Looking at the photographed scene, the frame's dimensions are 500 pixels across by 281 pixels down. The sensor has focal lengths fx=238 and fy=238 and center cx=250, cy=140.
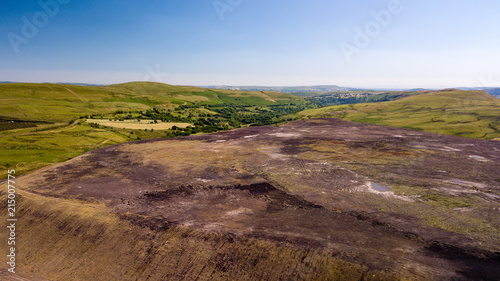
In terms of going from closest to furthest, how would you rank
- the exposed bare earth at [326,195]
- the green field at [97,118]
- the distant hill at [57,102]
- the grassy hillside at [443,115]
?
1. the exposed bare earth at [326,195]
2. the green field at [97,118]
3. the grassy hillside at [443,115]
4. the distant hill at [57,102]

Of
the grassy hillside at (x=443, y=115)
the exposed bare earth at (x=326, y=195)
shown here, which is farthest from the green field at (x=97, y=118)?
the exposed bare earth at (x=326, y=195)

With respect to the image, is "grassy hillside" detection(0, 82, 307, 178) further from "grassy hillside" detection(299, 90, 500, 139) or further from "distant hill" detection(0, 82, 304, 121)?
"grassy hillside" detection(299, 90, 500, 139)

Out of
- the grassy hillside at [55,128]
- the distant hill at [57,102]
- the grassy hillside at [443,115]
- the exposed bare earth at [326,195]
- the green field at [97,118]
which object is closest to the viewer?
the exposed bare earth at [326,195]

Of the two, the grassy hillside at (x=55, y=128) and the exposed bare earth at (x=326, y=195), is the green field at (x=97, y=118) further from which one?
the exposed bare earth at (x=326, y=195)

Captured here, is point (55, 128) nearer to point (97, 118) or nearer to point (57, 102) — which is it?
point (97, 118)

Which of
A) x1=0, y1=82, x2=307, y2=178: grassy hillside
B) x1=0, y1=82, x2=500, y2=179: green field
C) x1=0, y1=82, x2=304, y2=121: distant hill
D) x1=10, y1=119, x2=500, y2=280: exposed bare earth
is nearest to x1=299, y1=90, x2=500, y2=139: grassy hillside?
x1=0, y1=82, x2=500, y2=179: green field

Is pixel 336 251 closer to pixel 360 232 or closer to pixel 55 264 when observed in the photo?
pixel 360 232

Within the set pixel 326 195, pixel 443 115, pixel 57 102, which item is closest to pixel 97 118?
pixel 57 102

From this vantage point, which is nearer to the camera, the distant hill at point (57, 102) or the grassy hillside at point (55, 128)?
the grassy hillside at point (55, 128)
